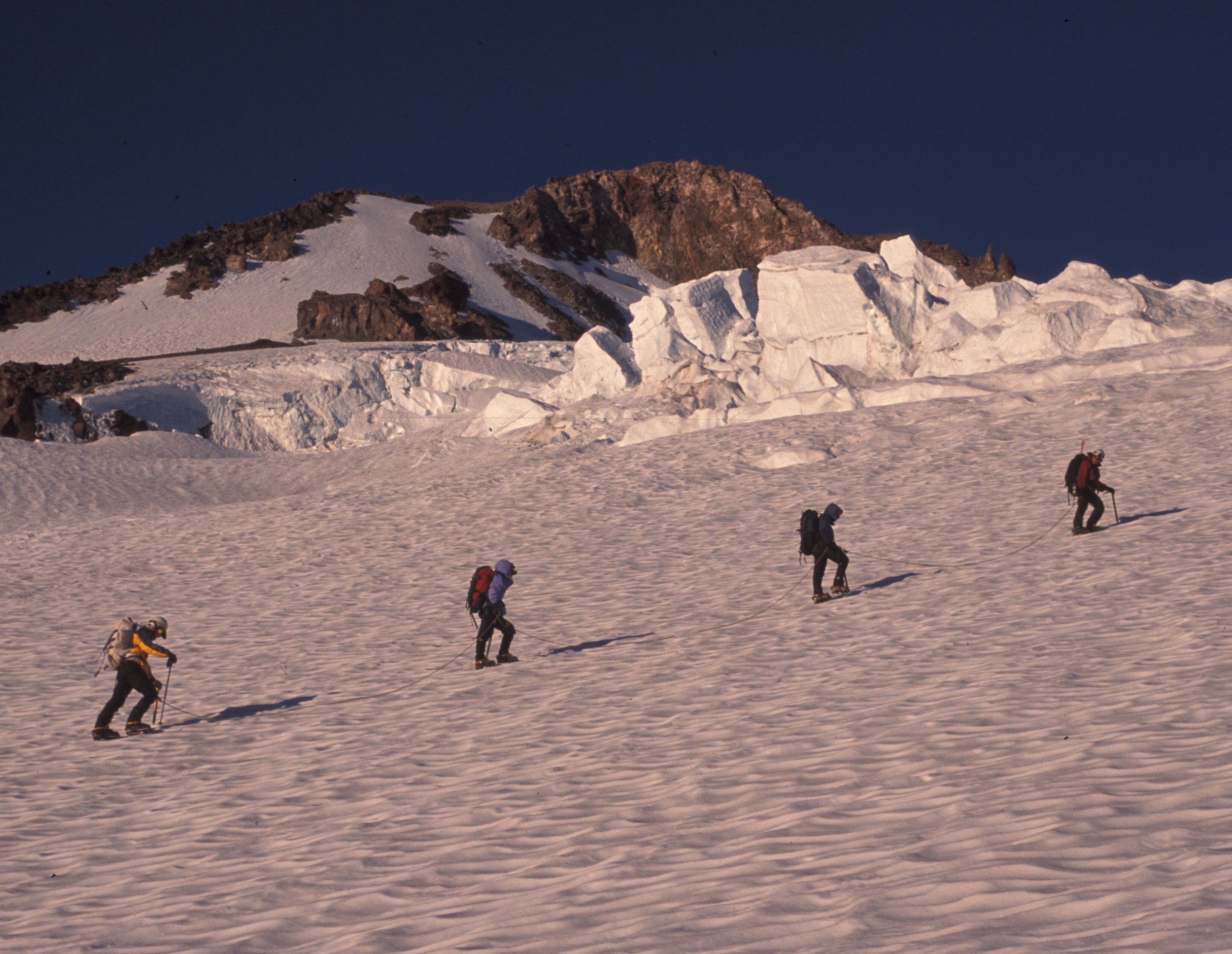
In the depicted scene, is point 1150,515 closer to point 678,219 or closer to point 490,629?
point 490,629

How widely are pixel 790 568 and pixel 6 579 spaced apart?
16.1 meters

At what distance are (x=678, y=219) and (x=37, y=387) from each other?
93.9 meters

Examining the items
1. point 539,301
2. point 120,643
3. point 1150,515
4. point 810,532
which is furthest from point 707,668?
point 539,301

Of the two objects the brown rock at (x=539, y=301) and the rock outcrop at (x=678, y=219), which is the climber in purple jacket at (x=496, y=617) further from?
the rock outcrop at (x=678, y=219)

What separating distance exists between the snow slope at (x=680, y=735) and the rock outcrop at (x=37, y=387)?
78.5ft

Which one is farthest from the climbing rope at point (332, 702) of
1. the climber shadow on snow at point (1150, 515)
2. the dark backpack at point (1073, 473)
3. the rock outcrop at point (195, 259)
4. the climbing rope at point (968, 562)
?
the rock outcrop at point (195, 259)

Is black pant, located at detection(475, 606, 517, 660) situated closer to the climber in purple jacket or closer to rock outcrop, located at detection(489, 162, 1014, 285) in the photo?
the climber in purple jacket

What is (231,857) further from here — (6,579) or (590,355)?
(590,355)

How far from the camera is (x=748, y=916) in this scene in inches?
188

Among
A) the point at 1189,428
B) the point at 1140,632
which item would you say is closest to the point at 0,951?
the point at 1140,632

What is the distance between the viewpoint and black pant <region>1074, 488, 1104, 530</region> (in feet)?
51.5

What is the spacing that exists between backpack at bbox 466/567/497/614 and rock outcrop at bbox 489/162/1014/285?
351 feet

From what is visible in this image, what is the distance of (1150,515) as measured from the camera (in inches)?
645

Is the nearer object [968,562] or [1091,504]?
[968,562]
